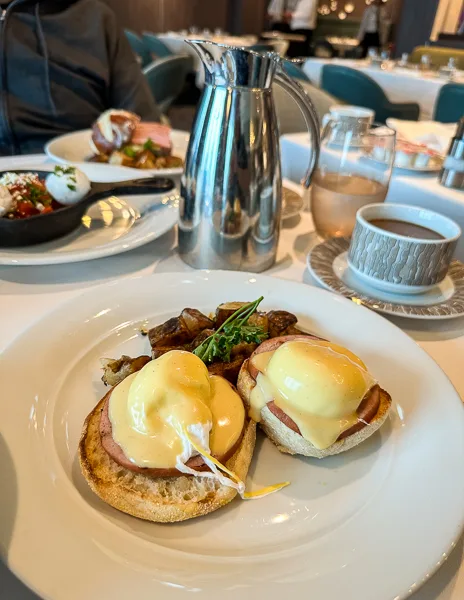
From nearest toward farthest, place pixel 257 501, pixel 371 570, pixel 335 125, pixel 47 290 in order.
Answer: pixel 371 570, pixel 257 501, pixel 47 290, pixel 335 125

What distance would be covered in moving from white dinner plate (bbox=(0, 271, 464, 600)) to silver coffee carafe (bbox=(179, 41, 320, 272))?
1.04 feet

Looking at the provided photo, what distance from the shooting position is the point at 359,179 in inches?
47.9

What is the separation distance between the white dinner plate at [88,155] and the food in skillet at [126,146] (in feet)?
0.19

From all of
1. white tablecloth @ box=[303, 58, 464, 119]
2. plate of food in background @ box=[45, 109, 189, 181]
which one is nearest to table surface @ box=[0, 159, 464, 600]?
plate of food in background @ box=[45, 109, 189, 181]

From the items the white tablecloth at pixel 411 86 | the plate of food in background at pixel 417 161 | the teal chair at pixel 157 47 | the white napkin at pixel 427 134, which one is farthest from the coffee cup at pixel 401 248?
the teal chair at pixel 157 47

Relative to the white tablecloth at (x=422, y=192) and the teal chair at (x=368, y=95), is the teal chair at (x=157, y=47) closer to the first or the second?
the teal chair at (x=368, y=95)

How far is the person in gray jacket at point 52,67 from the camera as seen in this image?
6.41 ft

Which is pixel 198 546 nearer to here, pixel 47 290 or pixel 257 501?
pixel 257 501

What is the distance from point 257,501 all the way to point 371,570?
0.16 meters

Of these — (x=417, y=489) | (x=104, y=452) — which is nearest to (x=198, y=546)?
(x=104, y=452)

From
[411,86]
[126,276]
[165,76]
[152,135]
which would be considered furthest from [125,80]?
[411,86]

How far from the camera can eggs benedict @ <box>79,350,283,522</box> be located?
56cm

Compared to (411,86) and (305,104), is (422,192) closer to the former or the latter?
(305,104)

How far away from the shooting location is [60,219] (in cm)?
108
